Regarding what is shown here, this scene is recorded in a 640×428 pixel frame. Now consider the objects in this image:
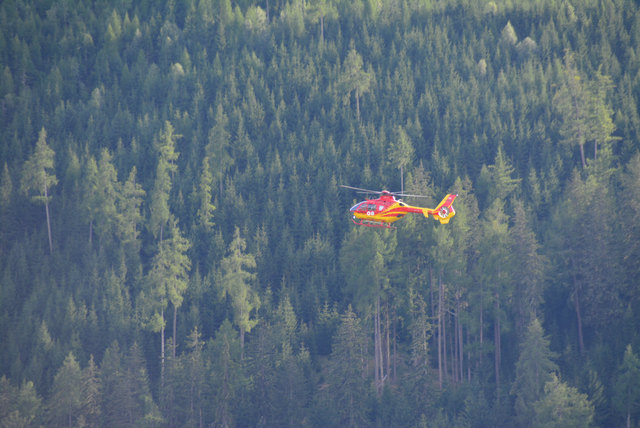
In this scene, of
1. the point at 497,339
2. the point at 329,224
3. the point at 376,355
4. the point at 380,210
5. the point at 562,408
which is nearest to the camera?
the point at 380,210

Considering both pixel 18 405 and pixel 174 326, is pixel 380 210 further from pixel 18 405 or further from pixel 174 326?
pixel 18 405

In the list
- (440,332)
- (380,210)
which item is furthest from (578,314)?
(380,210)

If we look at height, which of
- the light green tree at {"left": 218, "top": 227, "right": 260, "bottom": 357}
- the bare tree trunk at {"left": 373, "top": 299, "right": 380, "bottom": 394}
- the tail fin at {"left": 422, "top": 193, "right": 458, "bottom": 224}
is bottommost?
the bare tree trunk at {"left": 373, "top": 299, "right": 380, "bottom": 394}

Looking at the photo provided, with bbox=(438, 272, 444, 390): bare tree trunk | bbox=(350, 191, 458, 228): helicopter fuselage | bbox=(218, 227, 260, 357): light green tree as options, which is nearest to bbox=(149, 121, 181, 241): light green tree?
bbox=(218, 227, 260, 357): light green tree

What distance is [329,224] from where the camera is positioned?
9238 centimetres

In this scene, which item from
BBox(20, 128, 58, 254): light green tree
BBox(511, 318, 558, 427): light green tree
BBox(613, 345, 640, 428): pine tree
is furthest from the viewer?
BBox(20, 128, 58, 254): light green tree

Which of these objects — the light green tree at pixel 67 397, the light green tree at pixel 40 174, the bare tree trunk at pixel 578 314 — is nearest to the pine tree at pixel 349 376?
the bare tree trunk at pixel 578 314

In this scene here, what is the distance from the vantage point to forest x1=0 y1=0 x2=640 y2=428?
80125mm

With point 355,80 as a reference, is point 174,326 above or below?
below

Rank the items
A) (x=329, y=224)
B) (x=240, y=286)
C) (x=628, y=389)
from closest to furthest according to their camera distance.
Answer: (x=628, y=389) < (x=240, y=286) < (x=329, y=224)

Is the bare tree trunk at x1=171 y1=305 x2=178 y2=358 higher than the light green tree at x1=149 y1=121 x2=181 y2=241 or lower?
lower

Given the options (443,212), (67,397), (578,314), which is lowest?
(67,397)

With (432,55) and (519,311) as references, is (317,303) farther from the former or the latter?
(432,55)

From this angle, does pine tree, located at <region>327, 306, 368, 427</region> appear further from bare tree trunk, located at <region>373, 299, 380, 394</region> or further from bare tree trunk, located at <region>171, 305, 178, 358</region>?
bare tree trunk, located at <region>171, 305, 178, 358</region>
